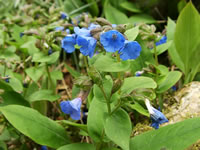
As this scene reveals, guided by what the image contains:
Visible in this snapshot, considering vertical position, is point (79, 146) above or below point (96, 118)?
below

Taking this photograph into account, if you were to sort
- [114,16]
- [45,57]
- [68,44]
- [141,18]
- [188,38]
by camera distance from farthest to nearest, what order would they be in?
[141,18] < [114,16] < [188,38] < [45,57] < [68,44]

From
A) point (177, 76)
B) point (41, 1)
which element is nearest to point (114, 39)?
point (177, 76)

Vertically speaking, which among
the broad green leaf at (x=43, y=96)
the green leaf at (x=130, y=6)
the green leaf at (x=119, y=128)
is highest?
the green leaf at (x=130, y=6)

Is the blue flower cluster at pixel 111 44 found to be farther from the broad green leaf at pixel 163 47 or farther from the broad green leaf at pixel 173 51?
the broad green leaf at pixel 173 51

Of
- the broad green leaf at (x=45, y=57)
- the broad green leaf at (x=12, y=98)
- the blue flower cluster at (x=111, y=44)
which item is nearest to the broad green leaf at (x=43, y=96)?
the broad green leaf at (x=12, y=98)

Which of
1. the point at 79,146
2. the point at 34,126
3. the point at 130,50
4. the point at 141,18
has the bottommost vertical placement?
the point at 79,146

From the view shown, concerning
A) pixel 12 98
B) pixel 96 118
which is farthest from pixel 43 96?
pixel 96 118

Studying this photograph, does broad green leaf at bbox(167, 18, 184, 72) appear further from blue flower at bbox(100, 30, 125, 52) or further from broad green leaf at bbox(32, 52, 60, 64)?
blue flower at bbox(100, 30, 125, 52)

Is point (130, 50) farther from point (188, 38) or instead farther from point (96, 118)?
point (188, 38)
